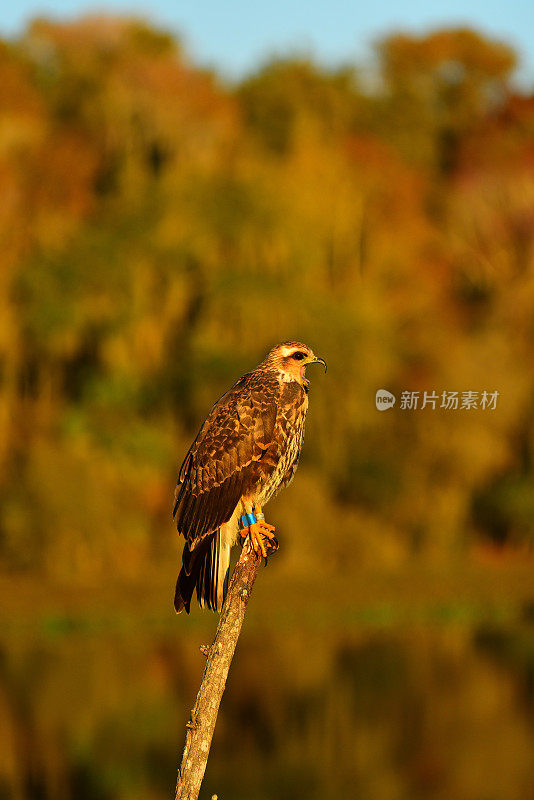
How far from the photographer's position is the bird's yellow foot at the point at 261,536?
6.15 meters

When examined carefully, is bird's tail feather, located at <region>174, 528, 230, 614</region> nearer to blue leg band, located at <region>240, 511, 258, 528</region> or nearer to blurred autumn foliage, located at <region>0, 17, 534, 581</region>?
blue leg band, located at <region>240, 511, 258, 528</region>

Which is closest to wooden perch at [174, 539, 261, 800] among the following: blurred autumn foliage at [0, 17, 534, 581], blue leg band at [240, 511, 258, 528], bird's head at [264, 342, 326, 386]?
blue leg band at [240, 511, 258, 528]

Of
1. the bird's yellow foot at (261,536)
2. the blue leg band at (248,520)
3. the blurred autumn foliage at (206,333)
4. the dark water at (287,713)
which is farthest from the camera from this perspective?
the blurred autumn foliage at (206,333)

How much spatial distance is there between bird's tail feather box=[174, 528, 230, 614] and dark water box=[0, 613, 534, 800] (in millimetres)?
12046

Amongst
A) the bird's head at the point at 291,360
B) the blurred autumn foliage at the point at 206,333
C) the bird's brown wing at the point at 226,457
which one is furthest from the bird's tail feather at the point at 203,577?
the blurred autumn foliage at the point at 206,333

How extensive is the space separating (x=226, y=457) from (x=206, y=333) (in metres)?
21.1

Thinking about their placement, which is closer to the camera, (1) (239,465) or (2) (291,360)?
(1) (239,465)

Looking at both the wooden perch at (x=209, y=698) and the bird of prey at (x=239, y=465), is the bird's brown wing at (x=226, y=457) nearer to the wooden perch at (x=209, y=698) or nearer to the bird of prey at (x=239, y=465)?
the bird of prey at (x=239, y=465)

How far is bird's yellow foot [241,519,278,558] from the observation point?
615 cm

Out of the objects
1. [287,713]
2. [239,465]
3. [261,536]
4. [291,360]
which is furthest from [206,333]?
[261,536]

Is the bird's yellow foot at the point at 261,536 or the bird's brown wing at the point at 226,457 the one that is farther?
the bird's brown wing at the point at 226,457

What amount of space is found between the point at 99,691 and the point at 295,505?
608 centimetres

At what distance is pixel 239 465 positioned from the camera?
21.6 feet

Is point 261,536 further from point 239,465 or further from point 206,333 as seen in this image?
point 206,333
